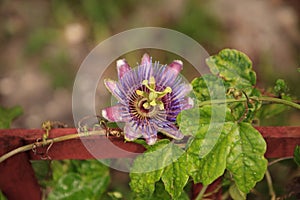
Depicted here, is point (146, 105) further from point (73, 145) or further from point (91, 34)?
point (91, 34)

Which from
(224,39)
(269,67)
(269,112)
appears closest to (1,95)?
(224,39)

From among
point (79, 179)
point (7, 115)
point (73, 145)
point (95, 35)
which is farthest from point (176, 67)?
point (95, 35)

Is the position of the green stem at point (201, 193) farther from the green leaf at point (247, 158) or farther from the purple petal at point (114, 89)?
the purple petal at point (114, 89)

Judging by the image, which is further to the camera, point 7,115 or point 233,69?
point 7,115

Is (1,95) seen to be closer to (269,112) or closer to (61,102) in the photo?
(61,102)

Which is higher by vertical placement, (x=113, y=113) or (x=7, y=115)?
(x=7, y=115)

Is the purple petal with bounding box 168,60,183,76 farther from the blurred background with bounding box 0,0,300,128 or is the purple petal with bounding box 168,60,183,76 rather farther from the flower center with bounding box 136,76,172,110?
the blurred background with bounding box 0,0,300,128

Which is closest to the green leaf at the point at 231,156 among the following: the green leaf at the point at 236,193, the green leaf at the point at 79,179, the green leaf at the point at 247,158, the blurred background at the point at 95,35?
the green leaf at the point at 247,158
